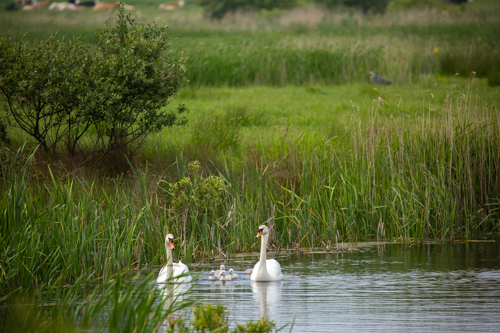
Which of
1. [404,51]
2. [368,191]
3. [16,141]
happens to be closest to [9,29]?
[404,51]

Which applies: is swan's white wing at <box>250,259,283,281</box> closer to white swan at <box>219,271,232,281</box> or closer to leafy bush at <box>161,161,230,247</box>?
white swan at <box>219,271,232,281</box>

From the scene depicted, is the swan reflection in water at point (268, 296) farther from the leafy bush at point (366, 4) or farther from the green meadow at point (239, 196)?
the leafy bush at point (366, 4)

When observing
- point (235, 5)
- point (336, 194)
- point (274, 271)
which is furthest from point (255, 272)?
point (235, 5)

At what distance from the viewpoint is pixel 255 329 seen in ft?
20.5

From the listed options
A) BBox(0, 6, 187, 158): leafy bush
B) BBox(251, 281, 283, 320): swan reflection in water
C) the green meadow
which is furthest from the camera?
BBox(0, 6, 187, 158): leafy bush

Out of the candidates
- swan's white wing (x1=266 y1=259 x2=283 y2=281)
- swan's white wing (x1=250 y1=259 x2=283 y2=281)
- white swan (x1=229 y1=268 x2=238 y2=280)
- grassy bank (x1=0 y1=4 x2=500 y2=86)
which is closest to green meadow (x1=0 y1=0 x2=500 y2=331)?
white swan (x1=229 y1=268 x2=238 y2=280)

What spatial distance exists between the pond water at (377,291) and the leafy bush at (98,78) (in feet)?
15.1

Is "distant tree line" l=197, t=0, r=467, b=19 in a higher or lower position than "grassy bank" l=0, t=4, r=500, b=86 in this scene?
higher

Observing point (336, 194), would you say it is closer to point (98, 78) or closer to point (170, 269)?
point (170, 269)

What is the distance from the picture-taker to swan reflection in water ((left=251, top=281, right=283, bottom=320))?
8809mm

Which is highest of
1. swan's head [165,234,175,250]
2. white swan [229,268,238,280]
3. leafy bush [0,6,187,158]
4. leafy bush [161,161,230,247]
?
leafy bush [0,6,187,158]

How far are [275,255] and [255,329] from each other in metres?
6.16

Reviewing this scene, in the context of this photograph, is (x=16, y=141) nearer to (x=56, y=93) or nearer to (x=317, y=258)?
(x=56, y=93)

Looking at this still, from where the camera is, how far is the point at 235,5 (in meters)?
66.7
